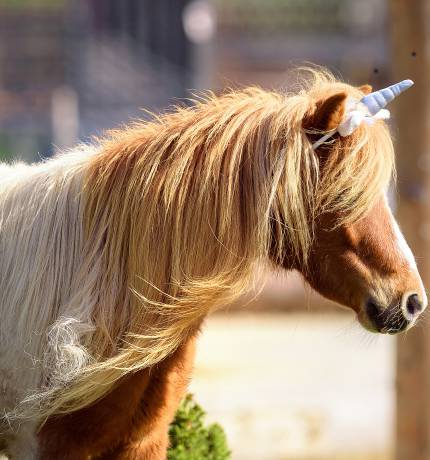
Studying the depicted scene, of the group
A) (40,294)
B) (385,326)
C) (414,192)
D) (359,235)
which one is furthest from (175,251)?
(414,192)

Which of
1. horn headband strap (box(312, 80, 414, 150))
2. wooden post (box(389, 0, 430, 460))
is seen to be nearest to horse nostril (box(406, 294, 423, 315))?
horn headband strap (box(312, 80, 414, 150))

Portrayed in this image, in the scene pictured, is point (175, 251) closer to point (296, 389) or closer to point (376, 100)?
point (376, 100)

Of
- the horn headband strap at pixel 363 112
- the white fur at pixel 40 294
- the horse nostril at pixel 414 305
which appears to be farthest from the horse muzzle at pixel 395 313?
the white fur at pixel 40 294

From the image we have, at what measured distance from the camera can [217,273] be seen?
308 cm

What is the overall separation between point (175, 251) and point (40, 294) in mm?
478

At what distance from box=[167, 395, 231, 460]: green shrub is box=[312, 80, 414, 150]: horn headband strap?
1.41m

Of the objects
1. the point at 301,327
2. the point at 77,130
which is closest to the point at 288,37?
the point at 77,130

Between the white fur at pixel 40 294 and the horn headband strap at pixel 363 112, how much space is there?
86 cm

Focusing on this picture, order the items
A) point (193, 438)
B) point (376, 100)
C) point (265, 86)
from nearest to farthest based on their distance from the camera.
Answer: point (376, 100) < point (193, 438) < point (265, 86)

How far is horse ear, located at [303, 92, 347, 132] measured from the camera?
9.87 feet

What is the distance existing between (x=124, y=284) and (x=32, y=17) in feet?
59.5

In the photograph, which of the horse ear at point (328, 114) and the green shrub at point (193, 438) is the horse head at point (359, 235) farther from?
the green shrub at point (193, 438)

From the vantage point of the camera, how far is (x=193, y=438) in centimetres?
398

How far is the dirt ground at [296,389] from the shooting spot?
23.1 ft
